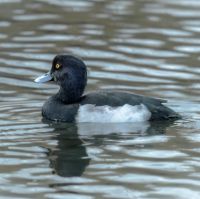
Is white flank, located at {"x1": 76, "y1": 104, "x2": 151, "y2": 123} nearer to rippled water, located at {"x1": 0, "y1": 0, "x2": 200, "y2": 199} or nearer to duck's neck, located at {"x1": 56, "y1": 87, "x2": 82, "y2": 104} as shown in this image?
rippled water, located at {"x1": 0, "y1": 0, "x2": 200, "y2": 199}

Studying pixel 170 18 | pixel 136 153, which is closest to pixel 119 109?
pixel 136 153

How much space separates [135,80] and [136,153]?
12.6ft

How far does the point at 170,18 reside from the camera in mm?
17797

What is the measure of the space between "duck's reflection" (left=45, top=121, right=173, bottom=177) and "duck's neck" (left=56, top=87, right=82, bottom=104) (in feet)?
1.46

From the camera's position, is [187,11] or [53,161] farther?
[187,11]

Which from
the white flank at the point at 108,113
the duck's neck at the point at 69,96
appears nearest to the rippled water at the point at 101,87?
the white flank at the point at 108,113

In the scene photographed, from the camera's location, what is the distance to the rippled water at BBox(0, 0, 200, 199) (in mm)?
9773

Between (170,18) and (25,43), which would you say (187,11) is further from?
(25,43)

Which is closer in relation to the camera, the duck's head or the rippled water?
the rippled water

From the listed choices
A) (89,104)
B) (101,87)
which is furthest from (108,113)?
(101,87)

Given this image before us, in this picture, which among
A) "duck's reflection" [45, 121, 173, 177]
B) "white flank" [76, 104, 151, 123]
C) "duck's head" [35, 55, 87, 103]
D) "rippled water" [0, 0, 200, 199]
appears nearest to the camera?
"rippled water" [0, 0, 200, 199]

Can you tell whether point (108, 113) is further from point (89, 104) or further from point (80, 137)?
point (80, 137)

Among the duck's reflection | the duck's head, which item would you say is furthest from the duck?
the duck's reflection

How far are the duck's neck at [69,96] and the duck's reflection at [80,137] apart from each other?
0.44 m
